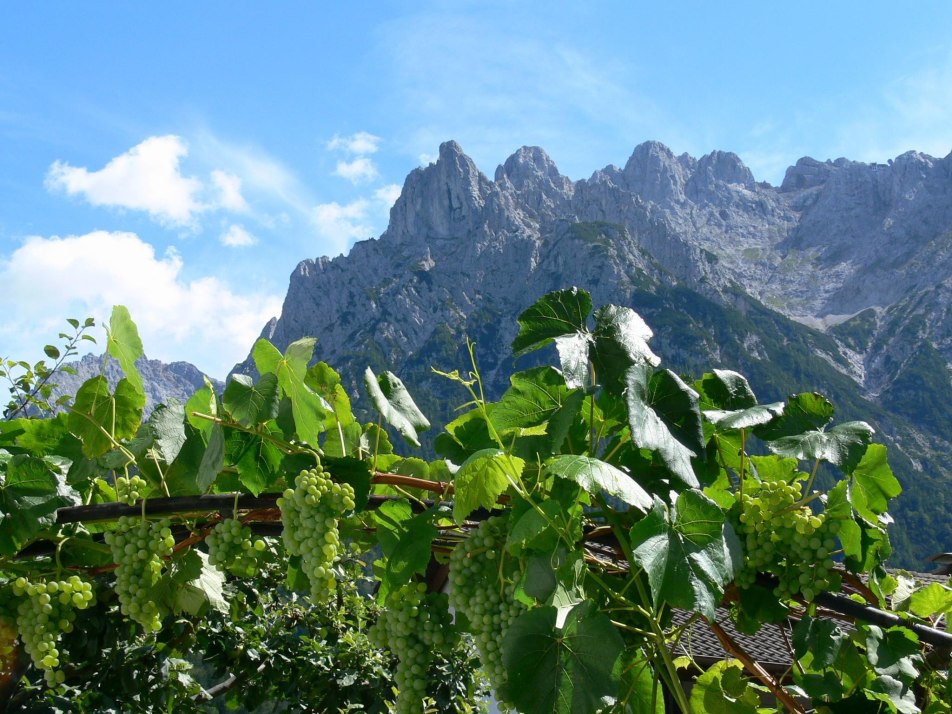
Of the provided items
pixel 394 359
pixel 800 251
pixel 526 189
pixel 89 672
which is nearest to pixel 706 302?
pixel 526 189

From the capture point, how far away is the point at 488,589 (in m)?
1.34

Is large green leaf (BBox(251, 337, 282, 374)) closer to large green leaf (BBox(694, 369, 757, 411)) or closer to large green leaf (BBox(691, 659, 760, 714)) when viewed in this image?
large green leaf (BBox(694, 369, 757, 411))

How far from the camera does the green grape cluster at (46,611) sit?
1.50 metres

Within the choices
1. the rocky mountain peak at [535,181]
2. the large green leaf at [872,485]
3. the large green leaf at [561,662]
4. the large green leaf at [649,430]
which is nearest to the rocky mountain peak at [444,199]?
the rocky mountain peak at [535,181]

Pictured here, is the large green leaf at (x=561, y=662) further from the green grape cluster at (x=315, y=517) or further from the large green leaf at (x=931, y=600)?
the large green leaf at (x=931, y=600)

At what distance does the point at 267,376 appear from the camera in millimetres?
1336

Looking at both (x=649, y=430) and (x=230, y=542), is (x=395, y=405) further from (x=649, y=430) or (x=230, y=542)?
(x=649, y=430)

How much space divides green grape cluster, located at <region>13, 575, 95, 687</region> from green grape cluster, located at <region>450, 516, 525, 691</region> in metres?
0.73

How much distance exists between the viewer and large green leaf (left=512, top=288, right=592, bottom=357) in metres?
1.30

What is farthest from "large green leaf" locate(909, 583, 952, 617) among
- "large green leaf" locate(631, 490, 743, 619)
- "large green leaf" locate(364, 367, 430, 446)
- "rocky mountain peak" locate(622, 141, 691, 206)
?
"rocky mountain peak" locate(622, 141, 691, 206)

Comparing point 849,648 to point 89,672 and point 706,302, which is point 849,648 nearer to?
point 89,672

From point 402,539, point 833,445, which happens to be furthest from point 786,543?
point 402,539

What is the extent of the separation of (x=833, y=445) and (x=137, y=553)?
1.21m

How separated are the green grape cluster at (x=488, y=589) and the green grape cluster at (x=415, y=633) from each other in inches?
4.7
